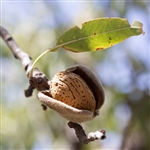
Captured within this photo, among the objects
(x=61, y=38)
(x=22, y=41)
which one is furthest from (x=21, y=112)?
(x=61, y=38)

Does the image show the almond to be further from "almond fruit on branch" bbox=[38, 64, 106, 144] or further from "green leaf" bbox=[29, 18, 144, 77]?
"green leaf" bbox=[29, 18, 144, 77]

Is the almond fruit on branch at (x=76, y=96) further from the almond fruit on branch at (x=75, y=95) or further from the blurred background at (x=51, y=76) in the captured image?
the blurred background at (x=51, y=76)

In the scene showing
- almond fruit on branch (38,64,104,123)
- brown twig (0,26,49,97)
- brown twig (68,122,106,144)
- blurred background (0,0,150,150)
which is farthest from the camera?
blurred background (0,0,150,150)

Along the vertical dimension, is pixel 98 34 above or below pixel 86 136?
above

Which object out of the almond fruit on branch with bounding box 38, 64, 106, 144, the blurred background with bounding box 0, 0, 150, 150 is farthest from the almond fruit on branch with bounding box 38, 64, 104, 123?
the blurred background with bounding box 0, 0, 150, 150

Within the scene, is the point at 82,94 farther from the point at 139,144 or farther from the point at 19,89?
the point at 19,89

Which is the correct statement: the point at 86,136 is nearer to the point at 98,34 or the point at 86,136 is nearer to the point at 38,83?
the point at 38,83

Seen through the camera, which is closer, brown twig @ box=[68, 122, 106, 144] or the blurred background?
brown twig @ box=[68, 122, 106, 144]

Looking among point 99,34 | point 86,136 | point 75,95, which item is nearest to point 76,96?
point 75,95
